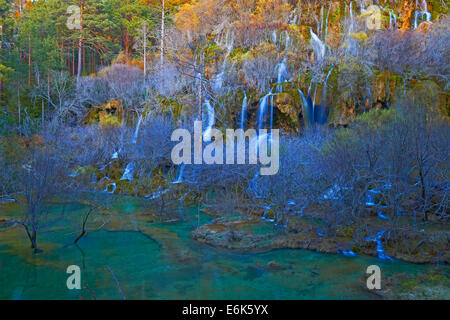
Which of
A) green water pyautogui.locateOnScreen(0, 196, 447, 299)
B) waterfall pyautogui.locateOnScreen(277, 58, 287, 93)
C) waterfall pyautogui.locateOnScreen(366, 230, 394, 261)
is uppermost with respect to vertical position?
waterfall pyautogui.locateOnScreen(277, 58, 287, 93)

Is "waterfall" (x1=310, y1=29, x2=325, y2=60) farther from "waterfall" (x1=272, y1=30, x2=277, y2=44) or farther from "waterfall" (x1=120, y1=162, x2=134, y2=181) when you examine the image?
"waterfall" (x1=120, y1=162, x2=134, y2=181)

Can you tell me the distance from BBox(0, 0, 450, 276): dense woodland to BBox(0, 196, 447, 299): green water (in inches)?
32.1

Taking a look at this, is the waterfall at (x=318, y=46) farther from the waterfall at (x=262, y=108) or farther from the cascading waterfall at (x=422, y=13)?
the cascading waterfall at (x=422, y=13)

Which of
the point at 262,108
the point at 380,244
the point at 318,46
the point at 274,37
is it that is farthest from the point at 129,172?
the point at 318,46

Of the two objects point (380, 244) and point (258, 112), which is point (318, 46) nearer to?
point (258, 112)

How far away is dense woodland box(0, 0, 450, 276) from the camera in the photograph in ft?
36.4

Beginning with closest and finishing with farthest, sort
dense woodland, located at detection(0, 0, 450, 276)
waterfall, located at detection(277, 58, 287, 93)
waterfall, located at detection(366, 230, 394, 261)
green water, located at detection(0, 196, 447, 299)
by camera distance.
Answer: green water, located at detection(0, 196, 447, 299) → waterfall, located at detection(366, 230, 394, 261) → dense woodland, located at detection(0, 0, 450, 276) → waterfall, located at detection(277, 58, 287, 93)

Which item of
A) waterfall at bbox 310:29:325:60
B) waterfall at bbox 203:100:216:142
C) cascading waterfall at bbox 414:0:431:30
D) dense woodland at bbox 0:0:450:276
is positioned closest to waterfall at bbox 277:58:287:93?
dense woodland at bbox 0:0:450:276

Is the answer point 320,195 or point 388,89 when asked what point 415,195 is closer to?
point 320,195

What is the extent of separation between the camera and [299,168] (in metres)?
14.1

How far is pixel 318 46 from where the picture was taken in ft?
94.0

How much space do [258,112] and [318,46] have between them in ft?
30.3

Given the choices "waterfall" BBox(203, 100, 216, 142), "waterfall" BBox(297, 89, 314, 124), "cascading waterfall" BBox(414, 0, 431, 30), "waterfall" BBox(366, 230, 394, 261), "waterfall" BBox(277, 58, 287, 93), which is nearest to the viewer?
"waterfall" BBox(366, 230, 394, 261)
